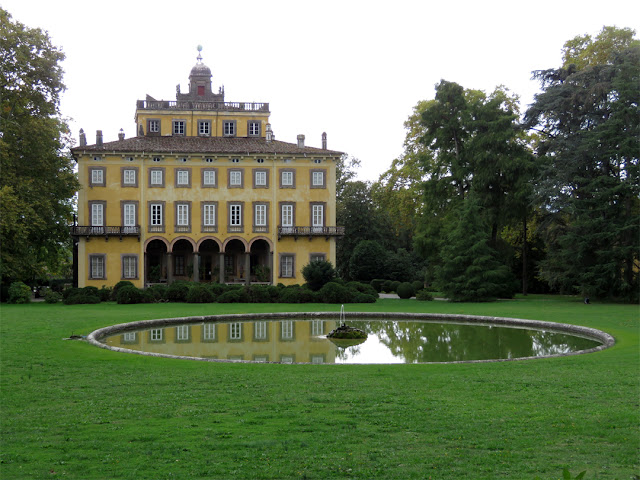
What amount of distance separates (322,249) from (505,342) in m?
24.4

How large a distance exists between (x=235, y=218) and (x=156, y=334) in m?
22.3

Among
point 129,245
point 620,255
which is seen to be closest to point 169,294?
point 129,245

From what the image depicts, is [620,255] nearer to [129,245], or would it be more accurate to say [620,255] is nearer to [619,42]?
[619,42]

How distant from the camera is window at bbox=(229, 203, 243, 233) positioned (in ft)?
138

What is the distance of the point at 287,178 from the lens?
42.4 meters

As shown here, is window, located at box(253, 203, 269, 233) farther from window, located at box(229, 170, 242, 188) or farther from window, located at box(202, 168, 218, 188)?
window, located at box(202, 168, 218, 188)

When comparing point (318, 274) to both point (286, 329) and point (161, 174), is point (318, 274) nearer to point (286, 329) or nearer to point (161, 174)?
point (286, 329)

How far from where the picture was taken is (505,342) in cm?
1853

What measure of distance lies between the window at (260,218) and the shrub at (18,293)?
47.9 ft

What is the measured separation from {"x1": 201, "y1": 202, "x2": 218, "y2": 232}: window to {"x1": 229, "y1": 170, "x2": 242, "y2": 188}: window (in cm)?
162

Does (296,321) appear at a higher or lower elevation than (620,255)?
lower

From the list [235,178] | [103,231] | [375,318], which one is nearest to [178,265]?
[103,231]

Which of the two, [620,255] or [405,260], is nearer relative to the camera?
[620,255]

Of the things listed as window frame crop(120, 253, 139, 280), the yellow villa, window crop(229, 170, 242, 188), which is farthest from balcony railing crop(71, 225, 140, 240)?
window crop(229, 170, 242, 188)
